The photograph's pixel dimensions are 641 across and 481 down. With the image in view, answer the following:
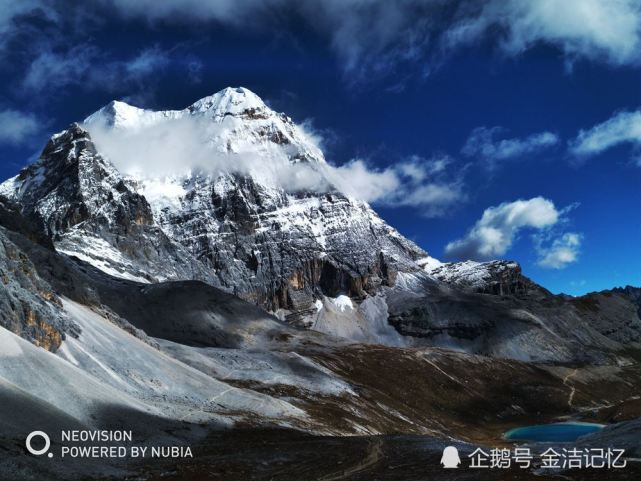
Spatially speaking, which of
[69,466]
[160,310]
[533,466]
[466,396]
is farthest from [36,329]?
[160,310]

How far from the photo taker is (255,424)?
60.7 meters

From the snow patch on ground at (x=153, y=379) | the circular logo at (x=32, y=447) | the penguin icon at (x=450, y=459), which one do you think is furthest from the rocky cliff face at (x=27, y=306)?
the penguin icon at (x=450, y=459)

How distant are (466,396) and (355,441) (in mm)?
113339

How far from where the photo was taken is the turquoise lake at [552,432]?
11347 centimetres

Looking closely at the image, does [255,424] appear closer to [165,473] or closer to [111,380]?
[111,380]

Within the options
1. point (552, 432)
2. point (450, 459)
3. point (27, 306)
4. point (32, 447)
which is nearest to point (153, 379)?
point (27, 306)

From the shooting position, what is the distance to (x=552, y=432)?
12269cm

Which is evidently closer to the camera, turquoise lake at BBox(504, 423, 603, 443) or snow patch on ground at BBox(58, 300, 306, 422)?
snow patch on ground at BBox(58, 300, 306, 422)

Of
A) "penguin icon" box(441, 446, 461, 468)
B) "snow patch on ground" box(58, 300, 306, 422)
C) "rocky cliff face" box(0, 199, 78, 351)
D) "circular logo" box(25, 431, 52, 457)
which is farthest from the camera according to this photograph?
"snow patch on ground" box(58, 300, 306, 422)

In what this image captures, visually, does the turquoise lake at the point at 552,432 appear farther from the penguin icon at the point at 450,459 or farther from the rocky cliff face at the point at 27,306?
the rocky cliff face at the point at 27,306

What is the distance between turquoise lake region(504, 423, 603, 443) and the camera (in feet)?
372

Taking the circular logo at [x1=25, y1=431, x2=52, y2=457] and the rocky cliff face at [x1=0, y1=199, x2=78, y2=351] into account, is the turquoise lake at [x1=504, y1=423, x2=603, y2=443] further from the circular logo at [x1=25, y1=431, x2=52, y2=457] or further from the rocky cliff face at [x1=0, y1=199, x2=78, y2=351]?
the circular logo at [x1=25, y1=431, x2=52, y2=457]

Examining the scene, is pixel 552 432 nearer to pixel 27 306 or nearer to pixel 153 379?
pixel 153 379

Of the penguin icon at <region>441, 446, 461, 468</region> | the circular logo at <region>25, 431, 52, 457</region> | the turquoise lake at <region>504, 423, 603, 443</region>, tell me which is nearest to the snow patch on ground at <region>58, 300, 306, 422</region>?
the circular logo at <region>25, 431, 52, 457</region>
